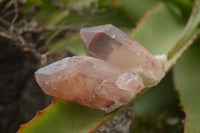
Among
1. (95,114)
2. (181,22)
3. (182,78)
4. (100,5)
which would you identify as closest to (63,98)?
(95,114)

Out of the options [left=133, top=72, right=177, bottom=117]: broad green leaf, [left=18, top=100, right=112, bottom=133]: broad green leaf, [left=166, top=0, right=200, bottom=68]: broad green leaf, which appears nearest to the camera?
[left=18, top=100, right=112, bottom=133]: broad green leaf

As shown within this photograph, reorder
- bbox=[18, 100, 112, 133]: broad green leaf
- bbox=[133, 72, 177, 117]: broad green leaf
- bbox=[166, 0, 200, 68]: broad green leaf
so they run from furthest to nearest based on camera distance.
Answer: bbox=[133, 72, 177, 117]: broad green leaf, bbox=[166, 0, 200, 68]: broad green leaf, bbox=[18, 100, 112, 133]: broad green leaf

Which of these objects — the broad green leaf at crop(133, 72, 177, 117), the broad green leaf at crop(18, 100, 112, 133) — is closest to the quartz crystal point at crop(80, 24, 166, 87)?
the broad green leaf at crop(18, 100, 112, 133)

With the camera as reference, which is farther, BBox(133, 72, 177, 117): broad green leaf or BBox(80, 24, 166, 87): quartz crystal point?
BBox(133, 72, 177, 117): broad green leaf

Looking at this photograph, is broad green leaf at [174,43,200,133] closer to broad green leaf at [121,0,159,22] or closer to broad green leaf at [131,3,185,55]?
broad green leaf at [131,3,185,55]

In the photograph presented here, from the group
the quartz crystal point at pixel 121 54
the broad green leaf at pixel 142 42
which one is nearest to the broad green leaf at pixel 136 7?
the broad green leaf at pixel 142 42

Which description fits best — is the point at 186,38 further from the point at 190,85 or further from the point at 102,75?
the point at 102,75

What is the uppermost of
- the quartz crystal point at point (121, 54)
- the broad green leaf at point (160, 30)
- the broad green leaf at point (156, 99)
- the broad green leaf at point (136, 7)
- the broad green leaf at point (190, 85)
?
the quartz crystal point at point (121, 54)

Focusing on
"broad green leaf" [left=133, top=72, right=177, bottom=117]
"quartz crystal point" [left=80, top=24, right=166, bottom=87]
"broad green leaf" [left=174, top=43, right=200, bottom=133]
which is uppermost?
"quartz crystal point" [left=80, top=24, right=166, bottom=87]

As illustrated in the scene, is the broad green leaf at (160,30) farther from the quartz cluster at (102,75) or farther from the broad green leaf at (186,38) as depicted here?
the quartz cluster at (102,75)

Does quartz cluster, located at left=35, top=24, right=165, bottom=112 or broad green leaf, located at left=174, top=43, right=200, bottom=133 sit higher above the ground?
quartz cluster, located at left=35, top=24, right=165, bottom=112
